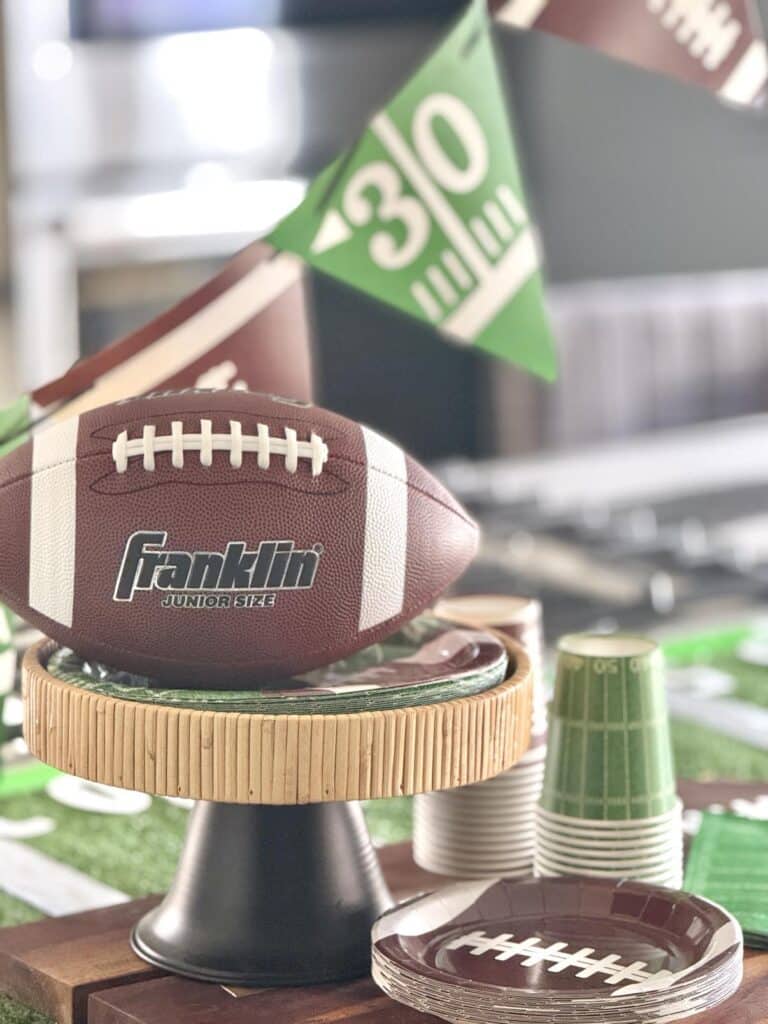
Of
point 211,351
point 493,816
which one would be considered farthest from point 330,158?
point 493,816

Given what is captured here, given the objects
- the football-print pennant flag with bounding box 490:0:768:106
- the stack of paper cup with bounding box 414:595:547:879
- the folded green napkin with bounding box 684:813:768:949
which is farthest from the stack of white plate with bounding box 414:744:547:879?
the football-print pennant flag with bounding box 490:0:768:106

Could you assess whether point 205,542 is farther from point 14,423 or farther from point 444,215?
point 444,215

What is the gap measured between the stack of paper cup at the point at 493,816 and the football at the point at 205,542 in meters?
0.24

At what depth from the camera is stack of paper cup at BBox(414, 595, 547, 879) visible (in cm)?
123

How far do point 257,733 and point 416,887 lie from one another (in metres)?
0.33

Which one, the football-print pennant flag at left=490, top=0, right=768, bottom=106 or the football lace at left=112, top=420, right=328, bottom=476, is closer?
the football lace at left=112, top=420, right=328, bottom=476

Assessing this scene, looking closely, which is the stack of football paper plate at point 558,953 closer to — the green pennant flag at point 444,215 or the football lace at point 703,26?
the green pennant flag at point 444,215

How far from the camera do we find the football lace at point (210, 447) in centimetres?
99

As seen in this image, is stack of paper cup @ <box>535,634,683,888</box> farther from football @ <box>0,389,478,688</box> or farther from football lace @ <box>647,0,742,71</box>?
football lace @ <box>647,0,742,71</box>

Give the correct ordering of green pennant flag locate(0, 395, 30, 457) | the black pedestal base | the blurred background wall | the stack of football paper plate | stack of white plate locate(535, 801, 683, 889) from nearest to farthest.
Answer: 1. the stack of football paper plate
2. the black pedestal base
3. stack of white plate locate(535, 801, 683, 889)
4. green pennant flag locate(0, 395, 30, 457)
5. the blurred background wall

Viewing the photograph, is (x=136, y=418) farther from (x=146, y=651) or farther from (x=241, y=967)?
(x=241, y=967)

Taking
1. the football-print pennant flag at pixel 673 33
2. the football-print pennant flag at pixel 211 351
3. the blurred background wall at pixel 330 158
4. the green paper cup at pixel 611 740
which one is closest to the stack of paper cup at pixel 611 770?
the green paper cup at pixel 611 740

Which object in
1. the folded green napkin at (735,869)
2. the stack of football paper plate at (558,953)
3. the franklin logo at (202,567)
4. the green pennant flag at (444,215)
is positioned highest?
the green pennant flag at (444,215)

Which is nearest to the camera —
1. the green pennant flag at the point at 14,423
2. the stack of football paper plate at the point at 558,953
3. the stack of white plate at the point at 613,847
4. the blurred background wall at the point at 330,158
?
the stack of football paper plate at the point at 558,953
